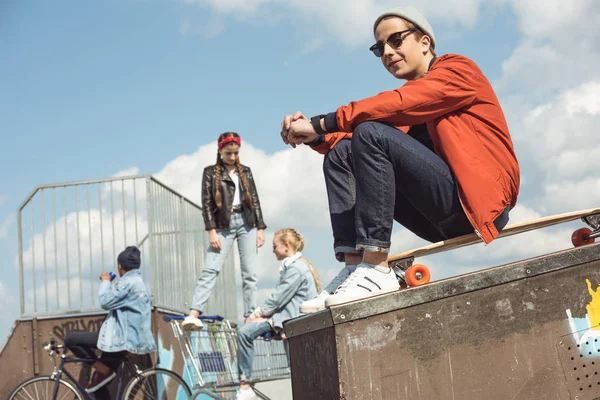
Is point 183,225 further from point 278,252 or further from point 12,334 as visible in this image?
point 278,252

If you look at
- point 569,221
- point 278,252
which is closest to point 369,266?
point 569,221

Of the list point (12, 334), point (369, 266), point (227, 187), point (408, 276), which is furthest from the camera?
point (12, 334)

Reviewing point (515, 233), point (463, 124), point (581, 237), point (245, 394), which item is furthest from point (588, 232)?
point (245, 394)

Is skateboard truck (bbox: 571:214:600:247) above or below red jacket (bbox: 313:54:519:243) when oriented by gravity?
below

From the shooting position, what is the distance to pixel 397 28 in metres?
3.63

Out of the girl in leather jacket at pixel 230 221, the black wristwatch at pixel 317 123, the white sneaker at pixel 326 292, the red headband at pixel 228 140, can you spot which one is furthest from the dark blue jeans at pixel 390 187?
the red headband at pixel 228 140

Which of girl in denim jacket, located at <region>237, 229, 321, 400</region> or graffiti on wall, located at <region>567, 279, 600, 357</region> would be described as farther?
girl in denim jacket, located at <region>237, 229, 321, 400</region>

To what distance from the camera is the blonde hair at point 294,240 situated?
8.59 meters

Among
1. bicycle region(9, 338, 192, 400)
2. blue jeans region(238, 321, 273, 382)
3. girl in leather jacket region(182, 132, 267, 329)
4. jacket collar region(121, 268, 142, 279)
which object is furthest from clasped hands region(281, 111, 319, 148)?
jacket collar region(121, 268, 142, 279)

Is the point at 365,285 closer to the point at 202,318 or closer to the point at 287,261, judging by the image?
the point at 287,261

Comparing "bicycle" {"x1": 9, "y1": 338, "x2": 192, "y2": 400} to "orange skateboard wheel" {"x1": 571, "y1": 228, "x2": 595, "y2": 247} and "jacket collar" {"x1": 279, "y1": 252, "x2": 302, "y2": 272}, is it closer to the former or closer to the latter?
"jacket collar" {"x1": 279, "y1": 252, "x2": 302, "y2": 272}

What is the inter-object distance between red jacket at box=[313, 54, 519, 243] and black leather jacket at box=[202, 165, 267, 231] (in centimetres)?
577

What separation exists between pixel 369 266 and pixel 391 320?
40cm

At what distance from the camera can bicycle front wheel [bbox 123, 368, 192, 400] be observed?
928 cm
